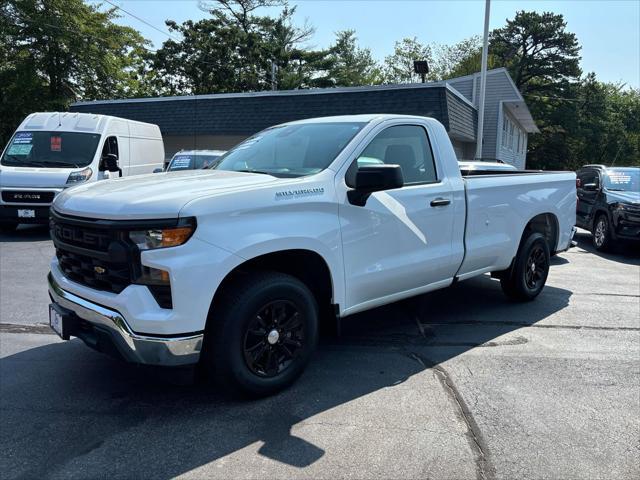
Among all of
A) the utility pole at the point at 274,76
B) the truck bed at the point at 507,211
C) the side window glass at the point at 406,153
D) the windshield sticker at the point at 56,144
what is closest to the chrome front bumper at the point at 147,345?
the side window glass at the point at 406,153

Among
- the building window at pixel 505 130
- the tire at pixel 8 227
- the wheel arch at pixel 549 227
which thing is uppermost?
the building window at pixel 505 130

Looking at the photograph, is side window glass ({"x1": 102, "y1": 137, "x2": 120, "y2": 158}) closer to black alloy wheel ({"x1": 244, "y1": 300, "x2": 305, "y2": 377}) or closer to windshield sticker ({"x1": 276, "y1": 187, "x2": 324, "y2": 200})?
windshield sticker ({"x1": 276, "y1": 187, "x2": 324, "y2": 200})

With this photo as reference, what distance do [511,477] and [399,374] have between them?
4.60 ft

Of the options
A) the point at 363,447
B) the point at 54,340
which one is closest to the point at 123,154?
the point at 54,340

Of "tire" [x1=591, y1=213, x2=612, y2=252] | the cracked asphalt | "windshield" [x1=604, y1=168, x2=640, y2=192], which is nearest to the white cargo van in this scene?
the cracked asphalt

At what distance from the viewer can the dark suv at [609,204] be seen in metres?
10.0

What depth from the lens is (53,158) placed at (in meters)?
11.0

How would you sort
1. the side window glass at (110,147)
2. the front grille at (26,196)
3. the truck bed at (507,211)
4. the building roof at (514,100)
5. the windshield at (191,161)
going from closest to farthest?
1. the truck bed at (507,211)
2. the front grille at (26,196)
3. the side window glass at (110,147)
4. the windshield at (191,161)
5. the building roof at (514,100)

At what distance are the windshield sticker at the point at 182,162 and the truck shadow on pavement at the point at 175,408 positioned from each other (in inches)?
336

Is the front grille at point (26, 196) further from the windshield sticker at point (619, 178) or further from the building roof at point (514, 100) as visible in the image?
the building roof at point (514, 100)

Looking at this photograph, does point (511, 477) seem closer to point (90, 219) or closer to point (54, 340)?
point (90, 219)

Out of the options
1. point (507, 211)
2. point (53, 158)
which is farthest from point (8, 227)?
point (507, 211)

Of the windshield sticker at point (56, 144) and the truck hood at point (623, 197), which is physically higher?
the windshield sticker at point (56, 144)

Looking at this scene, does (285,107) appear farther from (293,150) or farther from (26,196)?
(293,150)
